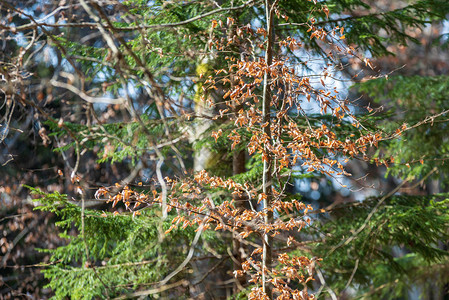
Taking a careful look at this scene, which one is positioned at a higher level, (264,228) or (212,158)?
(212,158)

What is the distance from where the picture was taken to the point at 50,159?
10297 millimetres

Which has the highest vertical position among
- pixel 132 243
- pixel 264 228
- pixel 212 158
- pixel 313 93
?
pixel 212 158

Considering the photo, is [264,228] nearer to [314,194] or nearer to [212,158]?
[212,158]

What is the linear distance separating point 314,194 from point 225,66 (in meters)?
9.56

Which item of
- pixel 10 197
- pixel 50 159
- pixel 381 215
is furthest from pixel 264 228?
pixel 50 159

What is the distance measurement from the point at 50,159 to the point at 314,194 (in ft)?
23.6

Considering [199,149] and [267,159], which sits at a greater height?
[199,149]

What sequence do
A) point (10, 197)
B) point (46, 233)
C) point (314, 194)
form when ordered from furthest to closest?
point (314, 194) < point (46, 233) < point (10, 197)

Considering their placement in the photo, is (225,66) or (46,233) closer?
(225,66)

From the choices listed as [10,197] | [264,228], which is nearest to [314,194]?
[10,197]

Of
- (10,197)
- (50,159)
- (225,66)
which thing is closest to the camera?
(225,66)

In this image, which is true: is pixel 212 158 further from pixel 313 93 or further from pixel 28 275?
pixel 28 275

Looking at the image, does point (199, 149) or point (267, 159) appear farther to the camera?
point (199, 149)

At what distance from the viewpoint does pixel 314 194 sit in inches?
554
